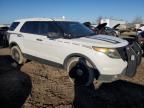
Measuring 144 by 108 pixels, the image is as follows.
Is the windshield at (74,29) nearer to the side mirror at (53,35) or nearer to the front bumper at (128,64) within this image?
the side mirror at (53,35)

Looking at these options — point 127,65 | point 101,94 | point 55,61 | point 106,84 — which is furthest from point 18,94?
point 127,65

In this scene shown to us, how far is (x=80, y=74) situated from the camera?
556cm

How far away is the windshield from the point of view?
19.9 ft

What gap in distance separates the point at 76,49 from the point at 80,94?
1.25 meters

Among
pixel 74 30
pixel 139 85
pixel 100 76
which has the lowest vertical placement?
pixel 139 85

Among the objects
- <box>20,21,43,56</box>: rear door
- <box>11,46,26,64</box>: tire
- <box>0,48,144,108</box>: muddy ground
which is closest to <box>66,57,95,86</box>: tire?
<box>0,48,144,108</box>: muddy ground

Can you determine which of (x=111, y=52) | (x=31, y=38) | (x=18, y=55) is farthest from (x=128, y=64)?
(x=18, y=55)

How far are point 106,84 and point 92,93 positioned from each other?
810 mm

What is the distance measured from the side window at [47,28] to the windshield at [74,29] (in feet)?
0.60

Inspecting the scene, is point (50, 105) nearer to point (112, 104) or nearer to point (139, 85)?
point (112, 104)

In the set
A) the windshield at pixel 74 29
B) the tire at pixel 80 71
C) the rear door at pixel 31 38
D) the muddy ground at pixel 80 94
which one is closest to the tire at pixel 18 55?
the rear door at pixel 31 38

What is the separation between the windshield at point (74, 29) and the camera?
607cm

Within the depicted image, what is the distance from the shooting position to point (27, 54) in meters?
7.26

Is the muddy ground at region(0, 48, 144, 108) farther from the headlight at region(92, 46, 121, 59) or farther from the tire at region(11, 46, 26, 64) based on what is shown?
the tire at region(11, 46, 26, 64)
